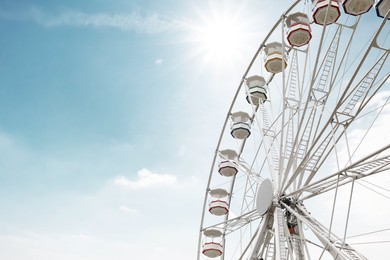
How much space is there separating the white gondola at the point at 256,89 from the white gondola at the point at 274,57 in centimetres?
122

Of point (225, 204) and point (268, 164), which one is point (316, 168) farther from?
point (225, 204)

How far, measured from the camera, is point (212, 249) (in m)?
18.4

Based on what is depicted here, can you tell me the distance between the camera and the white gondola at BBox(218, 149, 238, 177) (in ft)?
61.6

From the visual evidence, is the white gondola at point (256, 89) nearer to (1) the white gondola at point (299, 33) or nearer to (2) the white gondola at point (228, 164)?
(2) the white gondola at point (228, 164)

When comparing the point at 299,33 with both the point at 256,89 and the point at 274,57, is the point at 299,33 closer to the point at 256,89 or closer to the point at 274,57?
the point at 274,57

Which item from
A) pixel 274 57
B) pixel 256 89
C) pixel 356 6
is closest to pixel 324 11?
pixel 356 6

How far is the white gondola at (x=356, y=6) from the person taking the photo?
1205 cm

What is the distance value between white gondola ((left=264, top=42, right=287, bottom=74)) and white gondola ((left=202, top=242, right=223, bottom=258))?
8781 mm

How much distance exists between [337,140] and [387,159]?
12.2 feet

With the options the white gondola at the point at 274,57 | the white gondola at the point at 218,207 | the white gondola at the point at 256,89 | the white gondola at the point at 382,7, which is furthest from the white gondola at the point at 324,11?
the white gondola at the point at 218,207

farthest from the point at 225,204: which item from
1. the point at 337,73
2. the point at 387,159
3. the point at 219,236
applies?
the point at 387,159

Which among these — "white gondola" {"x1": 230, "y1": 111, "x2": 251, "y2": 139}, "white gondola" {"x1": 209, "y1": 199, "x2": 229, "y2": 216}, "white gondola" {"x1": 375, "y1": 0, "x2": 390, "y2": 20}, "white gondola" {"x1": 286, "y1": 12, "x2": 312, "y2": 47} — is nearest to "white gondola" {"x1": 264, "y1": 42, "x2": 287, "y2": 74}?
"white gondola" {"x1": 286, "y1": 12, "x2": 312, "y2": 47}

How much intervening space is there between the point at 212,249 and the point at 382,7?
1290 centimetres

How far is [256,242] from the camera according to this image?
1428 cm
